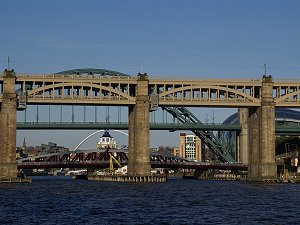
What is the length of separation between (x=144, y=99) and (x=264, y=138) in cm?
3100

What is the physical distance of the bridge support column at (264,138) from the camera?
178 metres

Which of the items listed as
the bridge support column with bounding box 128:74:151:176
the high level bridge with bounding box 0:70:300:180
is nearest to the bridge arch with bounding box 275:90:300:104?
the high level bridge with bounding box 0:70:300:180

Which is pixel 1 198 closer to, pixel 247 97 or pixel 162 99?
pixel 162 99

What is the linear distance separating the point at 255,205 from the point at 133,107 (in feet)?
280

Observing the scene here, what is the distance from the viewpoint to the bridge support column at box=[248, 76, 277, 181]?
584ft

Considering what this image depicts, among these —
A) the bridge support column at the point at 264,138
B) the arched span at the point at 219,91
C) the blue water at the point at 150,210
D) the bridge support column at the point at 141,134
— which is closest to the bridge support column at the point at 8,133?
the bridge support column at the point at 141,134

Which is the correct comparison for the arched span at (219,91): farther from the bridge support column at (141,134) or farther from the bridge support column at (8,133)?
the bridge support column at (8,133)

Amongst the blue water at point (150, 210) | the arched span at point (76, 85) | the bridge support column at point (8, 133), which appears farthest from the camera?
the arched span at point (76, 85)

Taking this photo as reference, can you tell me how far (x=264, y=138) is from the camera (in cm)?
17825

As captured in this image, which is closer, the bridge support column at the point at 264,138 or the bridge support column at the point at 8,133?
the bridge support column at the point at 8,133

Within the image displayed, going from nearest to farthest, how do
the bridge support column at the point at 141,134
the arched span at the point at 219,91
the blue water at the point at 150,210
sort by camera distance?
1. the blue water at the point at 150,210
2. the bridge support column at the point at 141,134
3. the arched span at the point at 219,91

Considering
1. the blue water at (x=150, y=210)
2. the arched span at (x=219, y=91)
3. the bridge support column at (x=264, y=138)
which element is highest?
the arched span at (x=219, y=91)

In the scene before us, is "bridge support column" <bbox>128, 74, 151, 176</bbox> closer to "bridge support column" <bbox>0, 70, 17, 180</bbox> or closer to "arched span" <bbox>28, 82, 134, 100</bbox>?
"arched span" <bbox>28, 82, 134, 100</bbox>

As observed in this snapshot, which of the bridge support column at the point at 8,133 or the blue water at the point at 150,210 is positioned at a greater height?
the bridge support column at the point at 8,133
